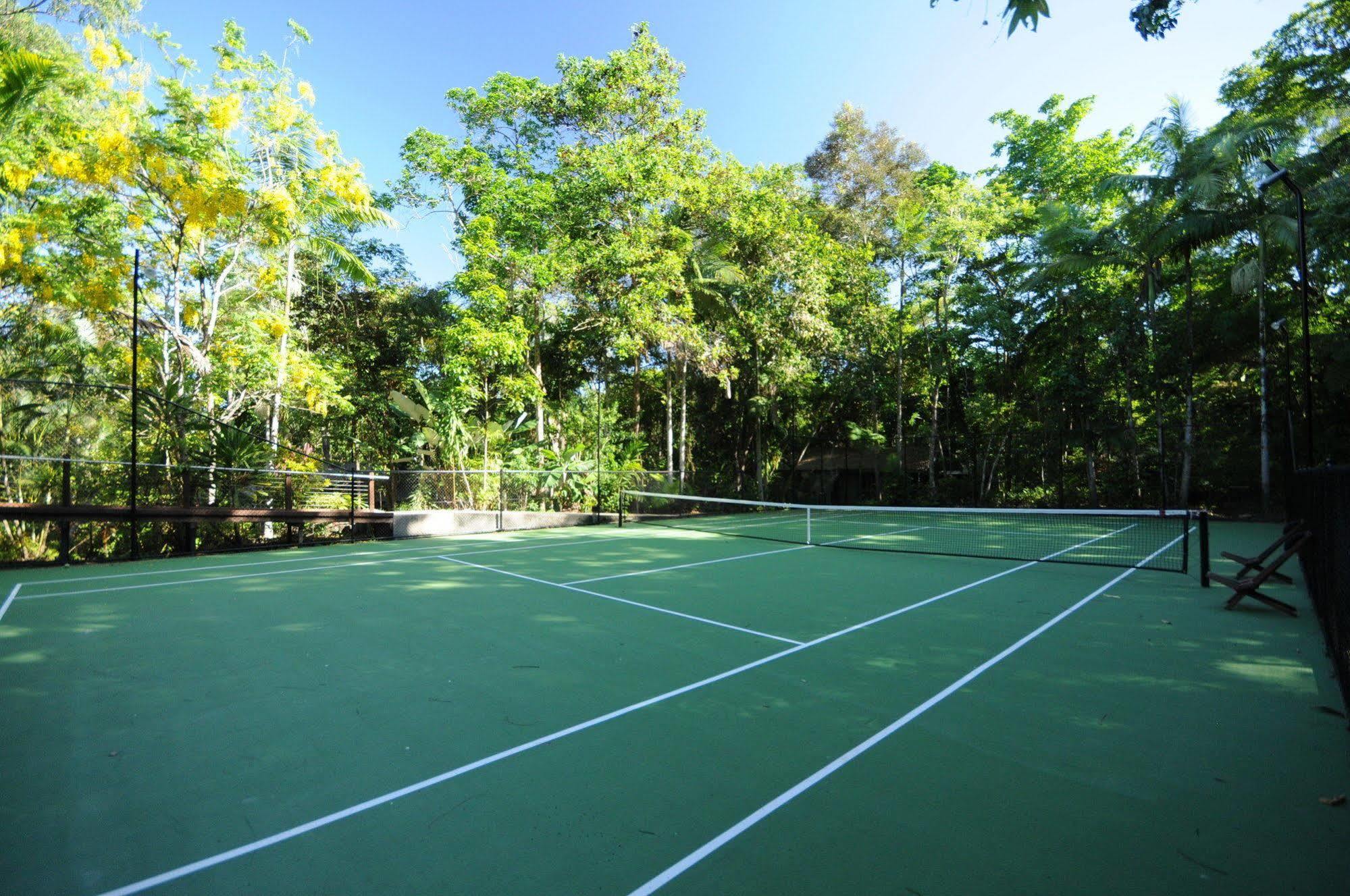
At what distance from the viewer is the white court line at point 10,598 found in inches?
257

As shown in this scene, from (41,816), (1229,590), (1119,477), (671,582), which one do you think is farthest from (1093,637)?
(1119,477)

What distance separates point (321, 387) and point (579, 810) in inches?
588

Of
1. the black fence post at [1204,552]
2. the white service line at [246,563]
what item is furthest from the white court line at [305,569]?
the black fence post at [1204,552]

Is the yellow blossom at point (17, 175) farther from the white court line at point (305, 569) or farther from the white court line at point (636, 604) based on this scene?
the white court line at point (636, 604)

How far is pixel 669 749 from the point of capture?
338 cm

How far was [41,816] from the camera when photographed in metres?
2.72

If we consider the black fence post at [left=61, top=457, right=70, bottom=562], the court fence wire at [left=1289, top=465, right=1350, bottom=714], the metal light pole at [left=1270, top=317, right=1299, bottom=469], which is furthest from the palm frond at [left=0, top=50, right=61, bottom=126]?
the metal light pole at [left=1270, top=317, right=1299, bottom=469]

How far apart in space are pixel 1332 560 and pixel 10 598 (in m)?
11.8

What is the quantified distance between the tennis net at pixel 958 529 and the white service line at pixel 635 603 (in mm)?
3338

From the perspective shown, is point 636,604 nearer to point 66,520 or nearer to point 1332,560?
point 1332,560

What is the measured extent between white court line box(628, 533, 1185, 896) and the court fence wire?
5.95ft

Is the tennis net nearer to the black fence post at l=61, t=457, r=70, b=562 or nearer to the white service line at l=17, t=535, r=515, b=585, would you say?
the white service line at l=17, t=535, r=515, b=585

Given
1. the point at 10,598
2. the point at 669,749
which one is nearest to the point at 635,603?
the point at 669,749

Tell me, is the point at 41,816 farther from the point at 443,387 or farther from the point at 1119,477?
the point at 1119,477
